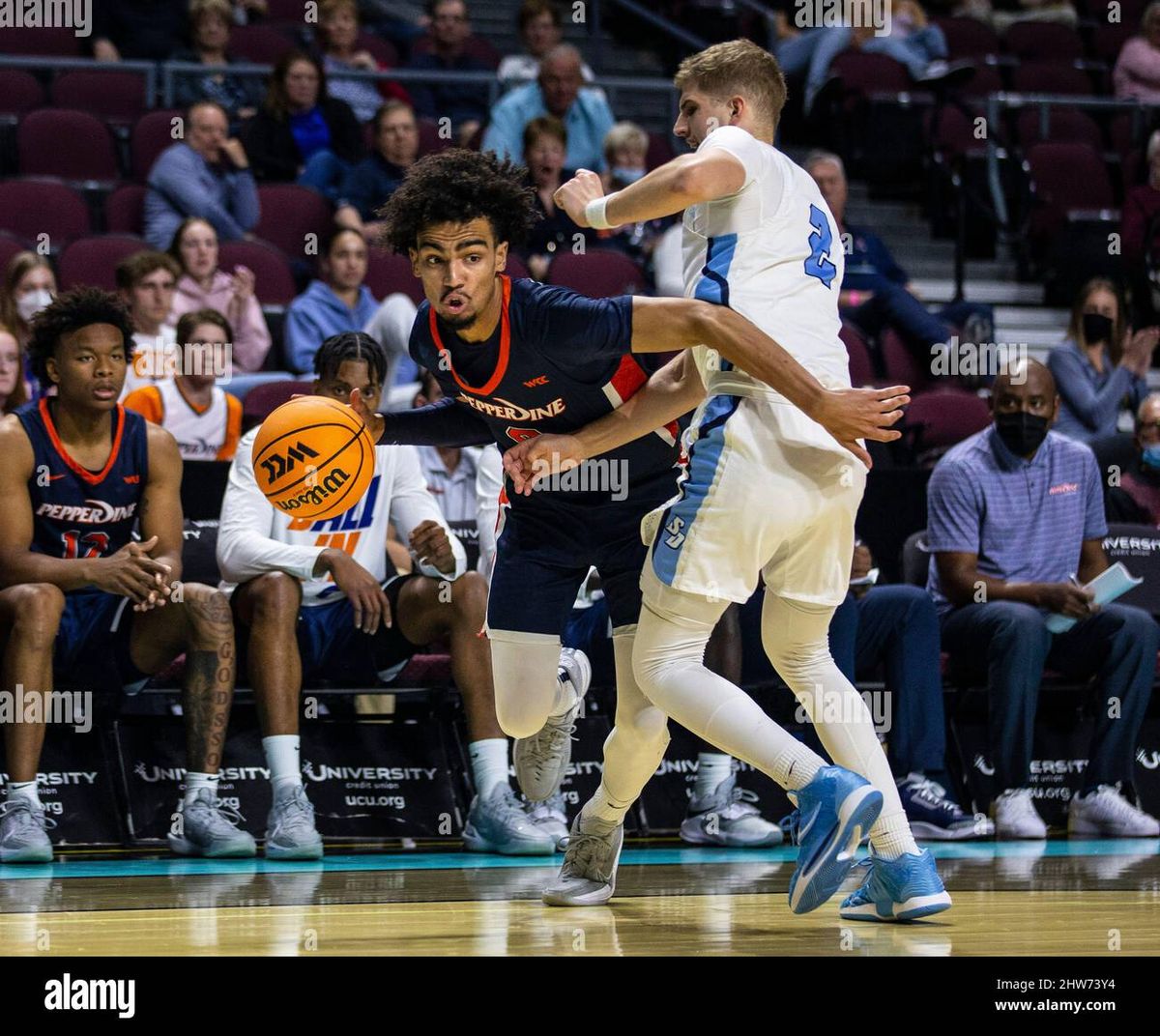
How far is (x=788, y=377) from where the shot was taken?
3.63 m

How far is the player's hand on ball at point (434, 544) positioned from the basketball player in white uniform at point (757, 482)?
156 centimetres

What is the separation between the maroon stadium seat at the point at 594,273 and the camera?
8266 millimetres

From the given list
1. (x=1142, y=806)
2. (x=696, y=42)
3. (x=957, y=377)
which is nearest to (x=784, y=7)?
(x=696, y=42)

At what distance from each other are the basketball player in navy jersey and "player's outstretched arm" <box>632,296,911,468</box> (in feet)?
7.45

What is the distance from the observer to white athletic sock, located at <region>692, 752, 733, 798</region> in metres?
5.80

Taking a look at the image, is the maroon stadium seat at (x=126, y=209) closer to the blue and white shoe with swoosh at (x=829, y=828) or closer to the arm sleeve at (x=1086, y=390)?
the arm sleeve at (x=1086, y=390)

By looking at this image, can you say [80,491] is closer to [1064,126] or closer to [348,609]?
[348,609]

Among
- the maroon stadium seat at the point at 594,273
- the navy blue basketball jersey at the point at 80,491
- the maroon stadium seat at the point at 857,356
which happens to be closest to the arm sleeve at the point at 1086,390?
the maroon stadium seat at the point at 857,356

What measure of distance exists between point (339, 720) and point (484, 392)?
2.04 meters

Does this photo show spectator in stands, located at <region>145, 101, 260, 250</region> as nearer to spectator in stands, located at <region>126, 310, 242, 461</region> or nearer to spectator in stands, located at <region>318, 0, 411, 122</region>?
spectator in stands, located at <region>318, 0, 411, 122</region>

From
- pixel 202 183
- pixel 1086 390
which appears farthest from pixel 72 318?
pixel 1086 390

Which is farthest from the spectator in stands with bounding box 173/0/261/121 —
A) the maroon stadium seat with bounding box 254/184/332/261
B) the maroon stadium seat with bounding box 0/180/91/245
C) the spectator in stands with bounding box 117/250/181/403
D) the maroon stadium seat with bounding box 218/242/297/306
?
the spectator in stands with bounding box 117/250/181/403

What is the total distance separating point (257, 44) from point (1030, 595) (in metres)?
6.05

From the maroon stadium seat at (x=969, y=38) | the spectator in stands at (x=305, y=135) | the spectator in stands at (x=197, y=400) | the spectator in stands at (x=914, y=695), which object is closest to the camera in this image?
the spectator in stands at (x=914, y=695)
